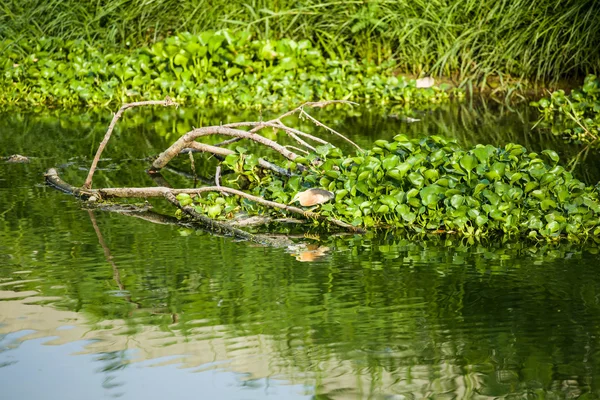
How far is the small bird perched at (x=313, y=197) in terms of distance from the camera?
527 cm

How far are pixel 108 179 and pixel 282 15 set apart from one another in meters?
4.53

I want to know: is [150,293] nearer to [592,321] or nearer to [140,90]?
[592,321]

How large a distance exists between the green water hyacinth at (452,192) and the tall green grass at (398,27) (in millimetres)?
4696

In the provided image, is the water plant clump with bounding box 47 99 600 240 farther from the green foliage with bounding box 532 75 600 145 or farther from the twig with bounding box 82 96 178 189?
the green foliage with bounding box 532 75 600 145

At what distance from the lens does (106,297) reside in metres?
4.20

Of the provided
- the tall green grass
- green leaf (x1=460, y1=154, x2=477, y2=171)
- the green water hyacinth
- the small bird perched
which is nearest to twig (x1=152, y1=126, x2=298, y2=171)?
the green water hyacinth

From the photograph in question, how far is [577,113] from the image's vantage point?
8484 mm

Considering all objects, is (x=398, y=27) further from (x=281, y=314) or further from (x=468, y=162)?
(x=281, y=314)

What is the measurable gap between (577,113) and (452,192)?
145 inches

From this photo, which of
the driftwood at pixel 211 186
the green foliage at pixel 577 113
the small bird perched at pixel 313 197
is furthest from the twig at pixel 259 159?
the green foliage at pixel 577 113

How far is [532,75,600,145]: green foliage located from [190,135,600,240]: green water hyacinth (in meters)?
2.70

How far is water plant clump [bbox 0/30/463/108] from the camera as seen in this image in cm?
986

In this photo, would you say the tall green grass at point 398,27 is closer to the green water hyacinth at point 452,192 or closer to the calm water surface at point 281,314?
the green water hyacinth at point 452,192

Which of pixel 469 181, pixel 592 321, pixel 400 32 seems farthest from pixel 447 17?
pixel 592 321
